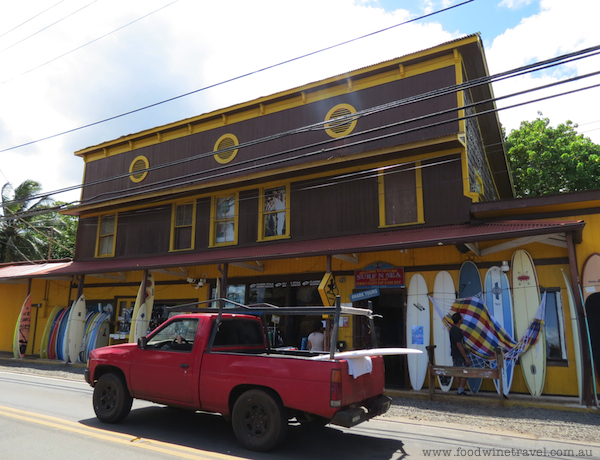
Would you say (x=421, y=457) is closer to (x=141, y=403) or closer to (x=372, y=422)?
(x=372, y=422)

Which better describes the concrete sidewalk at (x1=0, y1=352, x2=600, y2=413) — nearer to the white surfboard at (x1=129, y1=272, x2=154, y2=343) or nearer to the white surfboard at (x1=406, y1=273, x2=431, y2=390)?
the white surfboard at (x1=406, y1=273, x2=431, y2=390)

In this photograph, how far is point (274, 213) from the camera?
49.3ft

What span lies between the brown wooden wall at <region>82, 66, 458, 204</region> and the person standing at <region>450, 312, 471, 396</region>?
14.9ft

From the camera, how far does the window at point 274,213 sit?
1477 centimetres

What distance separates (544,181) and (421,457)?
24.4 m

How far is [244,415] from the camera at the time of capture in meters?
5.65

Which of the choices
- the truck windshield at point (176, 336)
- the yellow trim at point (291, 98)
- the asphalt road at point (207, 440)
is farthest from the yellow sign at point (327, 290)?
the yellow trim at point (291, 98)

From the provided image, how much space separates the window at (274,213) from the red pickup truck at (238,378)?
729 centimetres

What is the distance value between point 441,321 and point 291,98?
29.0 feet

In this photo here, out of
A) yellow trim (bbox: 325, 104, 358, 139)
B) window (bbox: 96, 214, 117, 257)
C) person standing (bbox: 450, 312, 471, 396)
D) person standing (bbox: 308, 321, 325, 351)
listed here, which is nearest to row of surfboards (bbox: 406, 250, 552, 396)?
person standing (bbox: 450, 312, 471, 396)

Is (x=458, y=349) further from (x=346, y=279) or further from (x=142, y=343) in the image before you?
(x=142, y=343)

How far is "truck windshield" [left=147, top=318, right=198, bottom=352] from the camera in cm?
660

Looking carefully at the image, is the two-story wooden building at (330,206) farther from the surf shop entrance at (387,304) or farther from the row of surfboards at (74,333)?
the row of surfboards at (74,333)

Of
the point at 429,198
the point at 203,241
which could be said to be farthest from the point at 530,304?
the point at 203,241
